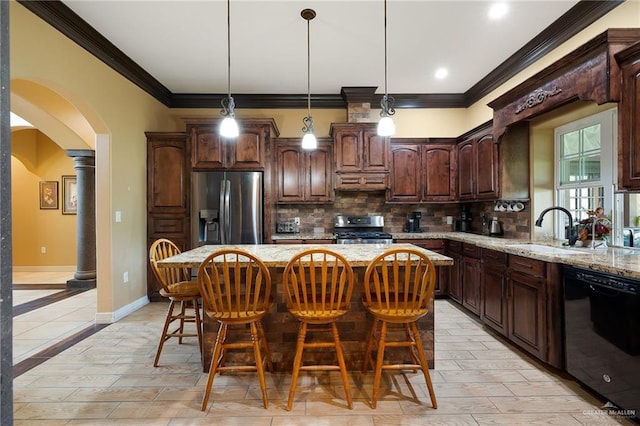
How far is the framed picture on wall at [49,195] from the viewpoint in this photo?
626 cm

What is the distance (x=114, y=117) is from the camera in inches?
140

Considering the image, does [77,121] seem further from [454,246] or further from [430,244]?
[454,246]

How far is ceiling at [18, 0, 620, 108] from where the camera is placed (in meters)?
2.72

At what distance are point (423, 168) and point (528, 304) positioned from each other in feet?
8.09

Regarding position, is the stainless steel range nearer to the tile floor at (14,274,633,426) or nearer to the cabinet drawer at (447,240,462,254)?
the cabinet drawer at (447,240,462,254)

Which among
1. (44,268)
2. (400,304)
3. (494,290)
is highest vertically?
Answer: (400,304)

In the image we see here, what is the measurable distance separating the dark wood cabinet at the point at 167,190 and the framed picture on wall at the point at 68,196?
330 centimetres

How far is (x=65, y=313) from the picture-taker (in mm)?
3855

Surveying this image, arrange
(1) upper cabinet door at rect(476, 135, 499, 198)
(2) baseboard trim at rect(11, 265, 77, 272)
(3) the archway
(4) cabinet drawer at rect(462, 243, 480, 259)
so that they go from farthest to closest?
1. (2) baseboard trim at rect(11, 265, 77, 272)
2. (1) upper cabinet door at rect(476, 135, 499, 198)
3. (4) cabinet drawer at rect(462, 243, 480, 259)
4. (3) the archway

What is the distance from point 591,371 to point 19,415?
3.58 metres

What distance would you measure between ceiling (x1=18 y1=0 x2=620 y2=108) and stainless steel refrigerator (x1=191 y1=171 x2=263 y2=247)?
4.45 feet

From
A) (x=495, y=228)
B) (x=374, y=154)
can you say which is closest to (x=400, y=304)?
(x=495, y=228)

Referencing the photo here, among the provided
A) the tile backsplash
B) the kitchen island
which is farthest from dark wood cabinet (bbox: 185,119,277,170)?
the kitchen island

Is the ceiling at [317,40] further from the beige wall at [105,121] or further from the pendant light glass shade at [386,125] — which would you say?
the pendant light glass shade at [386,125]
